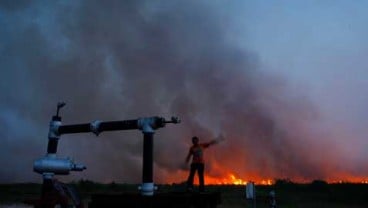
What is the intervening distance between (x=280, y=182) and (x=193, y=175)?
193ft

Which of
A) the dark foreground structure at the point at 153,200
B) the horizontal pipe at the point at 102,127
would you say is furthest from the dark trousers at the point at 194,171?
the horizontal pipe at the point at 102,127

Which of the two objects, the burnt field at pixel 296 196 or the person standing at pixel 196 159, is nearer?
the person standing at pixel 196 159

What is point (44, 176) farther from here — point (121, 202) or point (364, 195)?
point (364, 195)

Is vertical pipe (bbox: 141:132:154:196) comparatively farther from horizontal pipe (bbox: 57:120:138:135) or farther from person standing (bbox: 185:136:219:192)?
person standing (bbox: 185:136:219:192)

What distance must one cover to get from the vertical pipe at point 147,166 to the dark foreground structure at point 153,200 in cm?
24

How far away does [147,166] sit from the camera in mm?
15250

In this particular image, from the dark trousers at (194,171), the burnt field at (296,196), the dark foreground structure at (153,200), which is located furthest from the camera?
the burnt field at (296,196)

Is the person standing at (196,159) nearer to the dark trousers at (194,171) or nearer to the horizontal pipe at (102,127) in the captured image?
the dark trousers at (194,171)

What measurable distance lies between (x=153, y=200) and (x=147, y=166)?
1.04 meters

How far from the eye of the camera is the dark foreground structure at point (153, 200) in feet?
49.0

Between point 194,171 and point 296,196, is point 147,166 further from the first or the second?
point 296,196

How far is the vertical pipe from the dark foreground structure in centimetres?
24

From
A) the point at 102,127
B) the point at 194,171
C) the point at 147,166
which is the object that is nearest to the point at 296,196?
the point at 194,171

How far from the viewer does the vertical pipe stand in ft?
49.9
